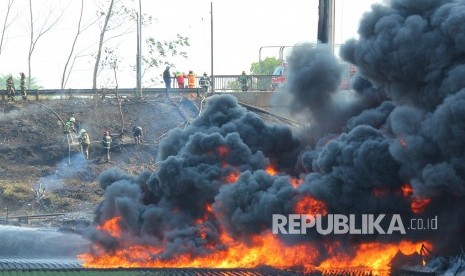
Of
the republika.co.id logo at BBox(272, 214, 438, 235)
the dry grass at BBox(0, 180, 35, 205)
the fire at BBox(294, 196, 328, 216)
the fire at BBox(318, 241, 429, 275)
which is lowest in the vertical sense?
the dry grass at BBox(0, 180, 35, 205)

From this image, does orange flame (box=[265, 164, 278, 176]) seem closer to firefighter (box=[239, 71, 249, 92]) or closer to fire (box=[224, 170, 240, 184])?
fire (box=[224, 170, 240, 184])

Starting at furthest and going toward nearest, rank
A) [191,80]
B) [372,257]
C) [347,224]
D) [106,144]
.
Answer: [191,80] < [106,144] < [372,257] < [347,224]

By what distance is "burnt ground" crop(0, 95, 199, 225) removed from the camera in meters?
50.3

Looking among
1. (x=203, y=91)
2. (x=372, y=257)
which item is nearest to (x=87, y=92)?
(x=203, y=91)

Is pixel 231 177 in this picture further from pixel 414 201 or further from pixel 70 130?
pixel 70 130

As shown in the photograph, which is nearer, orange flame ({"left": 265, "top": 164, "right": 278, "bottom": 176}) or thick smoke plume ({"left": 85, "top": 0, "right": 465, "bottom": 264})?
thick smoke plume ({"left": 85, "top": 0, "right": 465, "bottom": 264})

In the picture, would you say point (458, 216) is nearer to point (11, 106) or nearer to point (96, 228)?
point (96, 228)

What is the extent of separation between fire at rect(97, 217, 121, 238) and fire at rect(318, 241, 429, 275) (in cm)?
780

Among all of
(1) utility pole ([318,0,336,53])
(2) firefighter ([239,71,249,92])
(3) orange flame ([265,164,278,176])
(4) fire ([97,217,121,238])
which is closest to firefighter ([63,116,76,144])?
(2) firefighter ([239,71,249,92])

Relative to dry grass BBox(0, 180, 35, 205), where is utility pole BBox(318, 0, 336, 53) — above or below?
above

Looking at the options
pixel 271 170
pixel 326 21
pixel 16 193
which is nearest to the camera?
pixel 271 170

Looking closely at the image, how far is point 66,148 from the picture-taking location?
55812 mm

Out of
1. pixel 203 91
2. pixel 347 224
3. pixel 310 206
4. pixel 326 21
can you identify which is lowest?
pixel 347 224

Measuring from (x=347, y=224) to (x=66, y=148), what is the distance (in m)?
27.0
